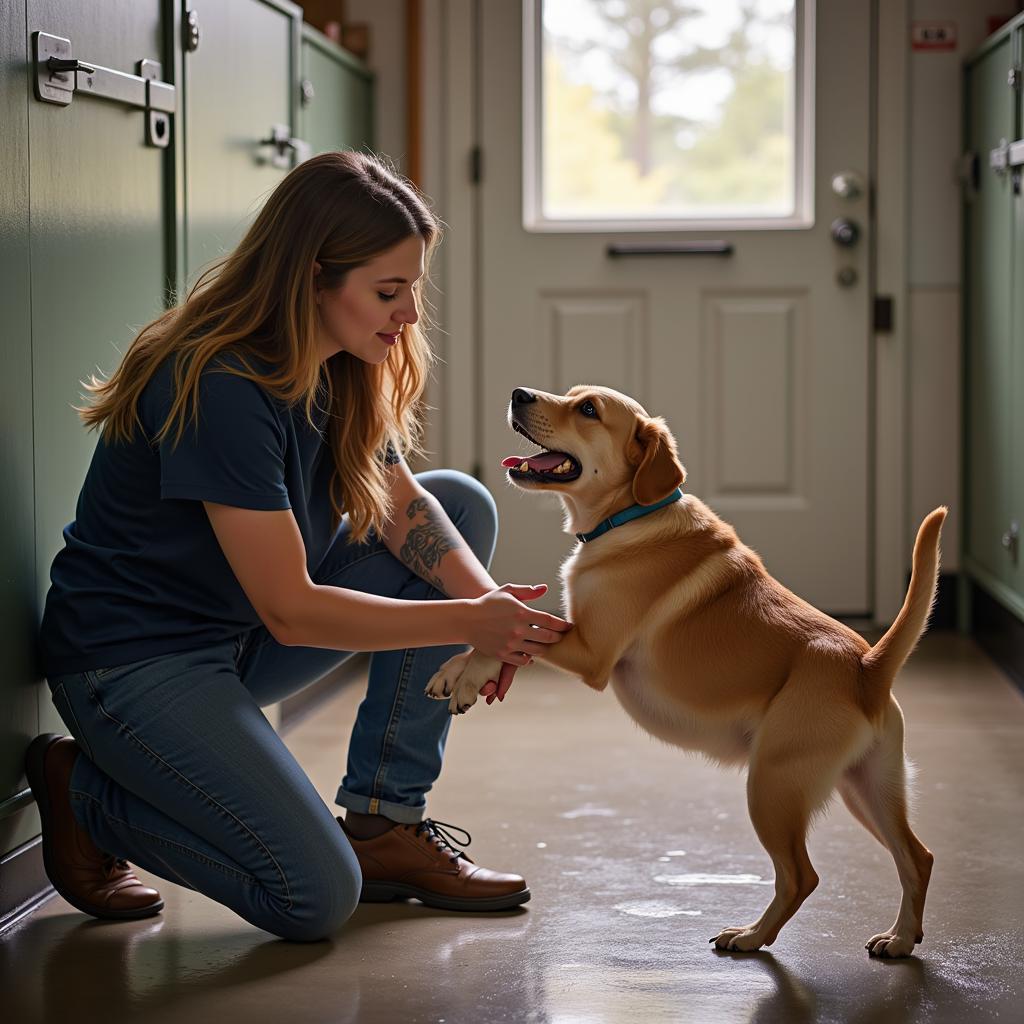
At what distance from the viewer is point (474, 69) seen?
13.8 ft

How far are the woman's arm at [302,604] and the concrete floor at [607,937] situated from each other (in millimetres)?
421

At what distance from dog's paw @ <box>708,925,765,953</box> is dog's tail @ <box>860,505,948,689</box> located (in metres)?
0.37

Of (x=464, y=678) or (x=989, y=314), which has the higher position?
(x=989, y=314)

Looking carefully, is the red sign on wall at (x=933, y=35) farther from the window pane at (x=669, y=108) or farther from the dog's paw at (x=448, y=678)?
the dog's paw at (x=448, y=678)

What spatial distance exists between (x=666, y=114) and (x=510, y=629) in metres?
2.75

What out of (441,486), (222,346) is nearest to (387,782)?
(441,486)

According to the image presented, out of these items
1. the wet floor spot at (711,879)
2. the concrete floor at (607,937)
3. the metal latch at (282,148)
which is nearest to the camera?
the concrete floor at (607,937)

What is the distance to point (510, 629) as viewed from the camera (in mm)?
1840

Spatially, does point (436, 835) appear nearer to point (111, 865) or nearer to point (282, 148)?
point (111, 865)

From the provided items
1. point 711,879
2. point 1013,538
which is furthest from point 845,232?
point 711,879

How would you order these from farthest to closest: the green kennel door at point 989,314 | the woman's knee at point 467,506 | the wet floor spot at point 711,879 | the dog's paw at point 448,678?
the green kennel door at point 989,314, the woman's knee at point 467,506, the wet floor spot at point 711,879, the dog's paw at point 448,678

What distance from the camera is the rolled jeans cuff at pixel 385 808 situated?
212 cm

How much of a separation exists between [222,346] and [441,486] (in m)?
0.54

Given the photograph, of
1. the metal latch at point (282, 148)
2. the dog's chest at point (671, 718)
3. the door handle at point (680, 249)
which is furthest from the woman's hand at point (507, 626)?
the door handle at point (680, 249)
